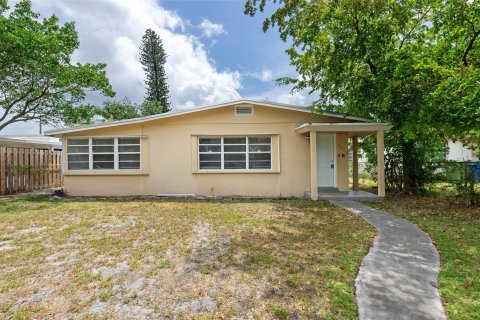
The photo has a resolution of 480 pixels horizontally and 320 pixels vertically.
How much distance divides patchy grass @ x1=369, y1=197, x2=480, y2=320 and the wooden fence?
49.6 feet

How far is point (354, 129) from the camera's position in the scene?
31.8ft

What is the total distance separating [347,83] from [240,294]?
10359 mm

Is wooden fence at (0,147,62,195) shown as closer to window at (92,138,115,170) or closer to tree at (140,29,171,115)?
window at (92,138,115,170)

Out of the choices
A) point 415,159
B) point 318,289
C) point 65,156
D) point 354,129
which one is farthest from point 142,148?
point 415,159

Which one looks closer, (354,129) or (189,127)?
(354,129)

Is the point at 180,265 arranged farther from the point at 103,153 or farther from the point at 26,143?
the point at 26,143

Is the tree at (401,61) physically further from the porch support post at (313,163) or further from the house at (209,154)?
the porch support post at (313,163)

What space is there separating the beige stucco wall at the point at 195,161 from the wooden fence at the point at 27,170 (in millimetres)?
3149

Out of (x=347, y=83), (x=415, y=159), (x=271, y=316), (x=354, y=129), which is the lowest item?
(x=271, y=316)

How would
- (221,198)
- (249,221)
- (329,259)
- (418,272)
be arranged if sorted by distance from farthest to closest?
(221,198)
(249,221)
(329,259)
(418,272)

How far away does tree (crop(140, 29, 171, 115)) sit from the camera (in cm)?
3434

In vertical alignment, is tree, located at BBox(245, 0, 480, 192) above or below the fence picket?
above

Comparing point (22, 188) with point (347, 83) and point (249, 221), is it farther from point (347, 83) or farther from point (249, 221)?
point (347, 83)

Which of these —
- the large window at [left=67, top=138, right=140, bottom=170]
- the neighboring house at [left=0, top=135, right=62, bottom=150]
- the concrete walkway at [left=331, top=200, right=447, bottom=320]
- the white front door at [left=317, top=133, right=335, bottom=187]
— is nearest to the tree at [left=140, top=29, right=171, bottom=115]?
the neighboring house at [left=0, top=135, right=62, bottom=150]
